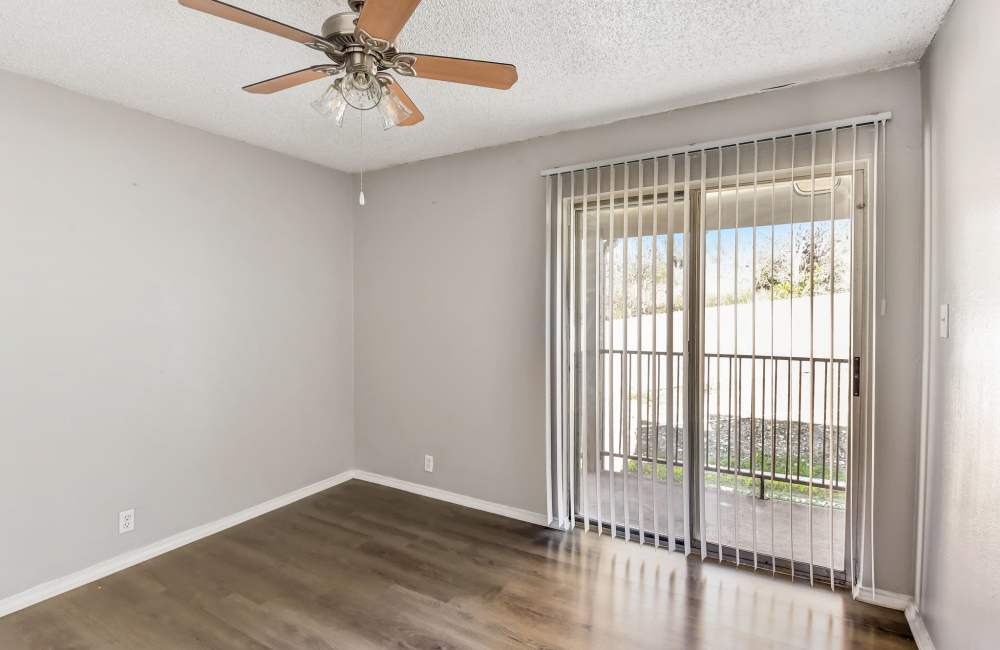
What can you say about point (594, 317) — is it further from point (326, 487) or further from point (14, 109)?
point (14, 109)

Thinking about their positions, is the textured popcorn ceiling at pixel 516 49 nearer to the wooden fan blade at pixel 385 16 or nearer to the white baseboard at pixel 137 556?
the wooden fan blade at pixel 385 16

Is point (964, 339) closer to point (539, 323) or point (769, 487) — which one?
point (769, 487)

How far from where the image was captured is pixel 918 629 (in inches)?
85.7

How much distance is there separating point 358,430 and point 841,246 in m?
3.54

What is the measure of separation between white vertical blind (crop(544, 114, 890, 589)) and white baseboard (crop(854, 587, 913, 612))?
76 millimetres

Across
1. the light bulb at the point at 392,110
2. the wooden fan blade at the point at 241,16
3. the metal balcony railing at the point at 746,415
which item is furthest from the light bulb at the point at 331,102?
the metal balcony railing at the point at 746,415

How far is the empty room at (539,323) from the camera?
1978 mm

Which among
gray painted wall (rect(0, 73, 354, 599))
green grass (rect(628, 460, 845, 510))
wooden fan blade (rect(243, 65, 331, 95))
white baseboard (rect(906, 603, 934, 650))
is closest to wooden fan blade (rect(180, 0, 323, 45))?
wooden fan blade (rect(243, 65, 331, 95))

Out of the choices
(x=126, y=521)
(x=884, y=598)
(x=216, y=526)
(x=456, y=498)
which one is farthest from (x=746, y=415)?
(x=126, y=521)

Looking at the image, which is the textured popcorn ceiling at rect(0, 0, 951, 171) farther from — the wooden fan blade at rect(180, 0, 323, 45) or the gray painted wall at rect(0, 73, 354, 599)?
the wooden fan blade at rect(180, 0, 323, 45)

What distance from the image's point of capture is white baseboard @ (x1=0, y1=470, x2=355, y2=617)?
8.09 ft

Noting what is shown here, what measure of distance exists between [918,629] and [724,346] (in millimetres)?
1408

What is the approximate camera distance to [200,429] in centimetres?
323

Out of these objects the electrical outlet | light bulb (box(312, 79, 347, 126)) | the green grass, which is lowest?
the electrical outlet
